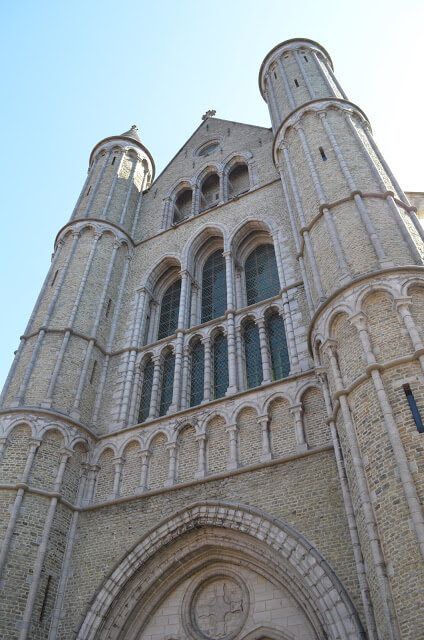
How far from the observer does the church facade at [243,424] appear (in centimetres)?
741

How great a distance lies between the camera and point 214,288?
14.8 metres

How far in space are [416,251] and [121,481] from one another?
674 centimetres

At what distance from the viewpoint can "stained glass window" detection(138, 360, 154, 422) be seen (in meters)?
12.4

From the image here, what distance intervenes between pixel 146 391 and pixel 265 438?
4.08 meters

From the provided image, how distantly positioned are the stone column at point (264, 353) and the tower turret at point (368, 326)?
1.65 metres

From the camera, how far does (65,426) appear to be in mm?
11203

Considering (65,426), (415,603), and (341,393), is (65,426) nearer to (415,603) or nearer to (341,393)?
(341,393)

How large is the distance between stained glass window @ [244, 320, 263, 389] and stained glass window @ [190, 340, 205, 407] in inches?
43.2

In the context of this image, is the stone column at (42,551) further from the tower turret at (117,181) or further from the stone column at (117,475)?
the tower turret at (117,181)

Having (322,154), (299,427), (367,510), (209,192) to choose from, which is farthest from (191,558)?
(209,192)

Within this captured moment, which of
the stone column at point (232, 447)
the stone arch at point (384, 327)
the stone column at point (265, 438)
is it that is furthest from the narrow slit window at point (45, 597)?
the stone arch at point (384, 327)

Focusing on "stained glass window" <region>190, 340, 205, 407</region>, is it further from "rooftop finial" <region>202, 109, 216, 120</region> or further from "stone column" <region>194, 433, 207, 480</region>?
"rooftop finial" <region>202, 109, 216, 120</region>

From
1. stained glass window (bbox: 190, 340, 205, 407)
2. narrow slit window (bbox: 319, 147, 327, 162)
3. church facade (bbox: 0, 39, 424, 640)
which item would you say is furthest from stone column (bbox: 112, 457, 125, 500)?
narrow slit window (bbox: 319, 147, 327, 162)

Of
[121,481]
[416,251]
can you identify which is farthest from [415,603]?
[121,481]
